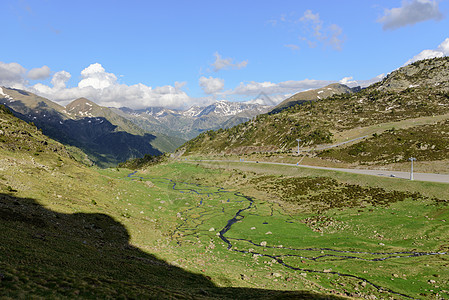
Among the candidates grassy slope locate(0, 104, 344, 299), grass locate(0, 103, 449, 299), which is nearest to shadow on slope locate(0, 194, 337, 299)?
grassy slope locate(0, 104, 344, 299)

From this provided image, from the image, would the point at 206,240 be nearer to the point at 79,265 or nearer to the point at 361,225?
the point at 79,265

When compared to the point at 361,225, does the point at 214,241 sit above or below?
below

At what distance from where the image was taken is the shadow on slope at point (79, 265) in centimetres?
1561

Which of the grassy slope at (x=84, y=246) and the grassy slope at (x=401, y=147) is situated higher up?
the grassy slope at (x=401, y=147)

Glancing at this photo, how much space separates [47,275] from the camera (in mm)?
16453

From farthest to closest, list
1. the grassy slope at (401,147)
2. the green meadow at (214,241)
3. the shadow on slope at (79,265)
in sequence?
the grassy slope at (401,147)
the green meadow at (214,241)
the shadow on slope at (79,265)

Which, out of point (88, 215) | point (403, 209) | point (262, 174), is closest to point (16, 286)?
point (88, 215)

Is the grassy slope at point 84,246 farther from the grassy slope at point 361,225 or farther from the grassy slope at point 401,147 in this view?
the grassy slope at point 401,147

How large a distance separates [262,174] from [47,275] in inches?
4213

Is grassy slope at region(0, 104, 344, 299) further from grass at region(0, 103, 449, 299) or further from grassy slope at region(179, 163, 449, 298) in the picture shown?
grassy slope at region(179, 163, 449, 298)

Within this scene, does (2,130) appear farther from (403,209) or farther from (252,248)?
(403,209)

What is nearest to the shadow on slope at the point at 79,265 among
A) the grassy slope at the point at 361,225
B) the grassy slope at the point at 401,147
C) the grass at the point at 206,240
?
the grass at the point at 206,240

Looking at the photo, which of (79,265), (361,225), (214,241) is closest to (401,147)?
(361,225)

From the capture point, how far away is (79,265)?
20953 millimetres
